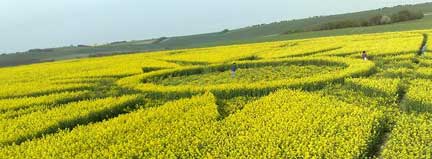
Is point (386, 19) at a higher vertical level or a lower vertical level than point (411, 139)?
higher

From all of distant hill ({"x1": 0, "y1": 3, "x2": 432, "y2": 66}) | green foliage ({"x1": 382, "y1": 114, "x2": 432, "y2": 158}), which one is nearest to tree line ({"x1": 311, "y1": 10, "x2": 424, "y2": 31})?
distant hill ({"x1": 0, "y1": 3, "x2": 432, "y2": 66})

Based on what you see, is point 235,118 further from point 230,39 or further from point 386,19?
point 230,39

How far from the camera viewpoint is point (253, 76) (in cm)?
2592

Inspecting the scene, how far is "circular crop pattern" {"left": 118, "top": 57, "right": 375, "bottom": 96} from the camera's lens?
2022cm

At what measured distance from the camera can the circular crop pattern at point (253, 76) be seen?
20.2 metres

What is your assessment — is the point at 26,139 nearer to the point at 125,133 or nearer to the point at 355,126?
the point at 125,133

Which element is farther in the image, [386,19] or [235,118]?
[386,19]

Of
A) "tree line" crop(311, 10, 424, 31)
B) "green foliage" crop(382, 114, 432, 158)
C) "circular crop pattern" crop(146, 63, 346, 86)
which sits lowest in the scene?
"green foliage" crop(382, 114, 432, 158)

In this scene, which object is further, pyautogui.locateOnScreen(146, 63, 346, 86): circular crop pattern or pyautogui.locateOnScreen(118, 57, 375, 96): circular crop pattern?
pyautogui.locateOnScreen(146, 63, 346, 86): circular crop pattern

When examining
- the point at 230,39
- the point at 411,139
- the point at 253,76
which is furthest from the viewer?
the point at 230,39

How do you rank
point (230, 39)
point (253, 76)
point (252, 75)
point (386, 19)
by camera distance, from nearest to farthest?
point (253, 76) < point (252, 75) < point (386, 19) < point (230, 39)

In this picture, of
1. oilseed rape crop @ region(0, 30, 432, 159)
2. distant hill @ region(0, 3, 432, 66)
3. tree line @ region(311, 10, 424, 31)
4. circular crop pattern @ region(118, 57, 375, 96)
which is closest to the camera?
oilseed rape crop @ region(0, 30, 432, 159)

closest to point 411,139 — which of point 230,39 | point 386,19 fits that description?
point 386,19

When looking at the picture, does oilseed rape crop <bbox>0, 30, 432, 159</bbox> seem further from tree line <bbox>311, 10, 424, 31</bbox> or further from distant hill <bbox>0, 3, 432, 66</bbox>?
tree line <bbox>311, 10, 424, 31</bbox>
